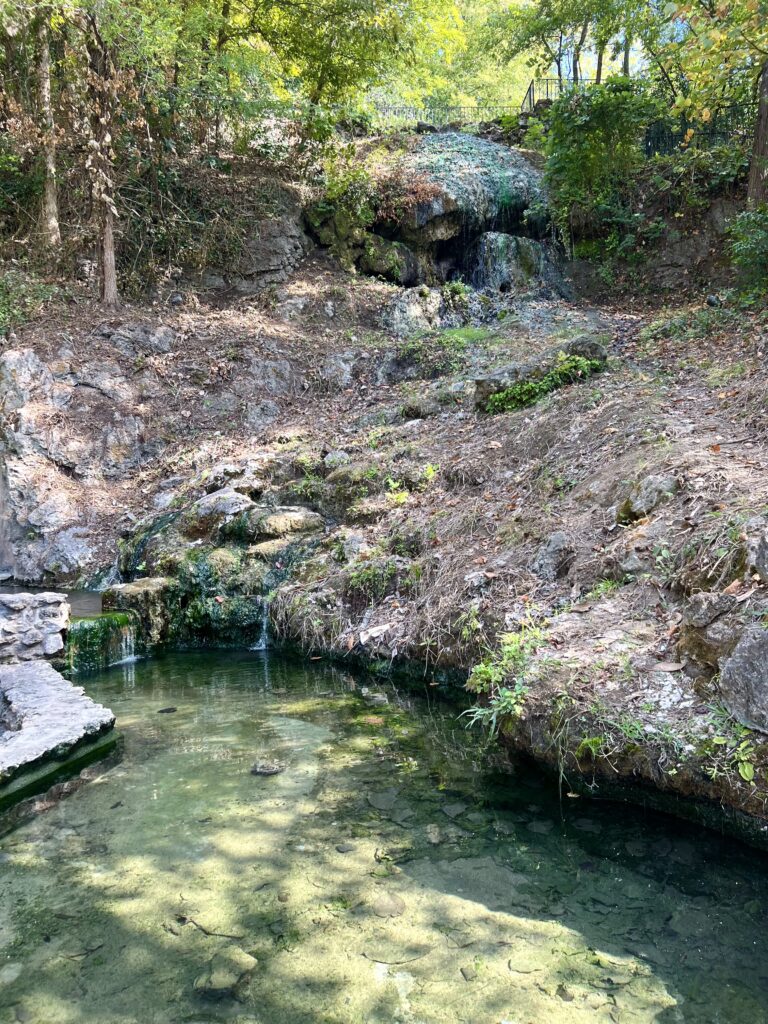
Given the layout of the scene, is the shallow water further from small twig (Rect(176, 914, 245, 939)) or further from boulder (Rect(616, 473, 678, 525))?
boulder (Rect(616, 473, 678, 525))

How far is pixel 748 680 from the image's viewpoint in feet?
11.6

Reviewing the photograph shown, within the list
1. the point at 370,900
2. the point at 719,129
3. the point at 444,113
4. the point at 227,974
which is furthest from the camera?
the point at 444,113

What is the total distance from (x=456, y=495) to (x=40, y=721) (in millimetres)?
4524

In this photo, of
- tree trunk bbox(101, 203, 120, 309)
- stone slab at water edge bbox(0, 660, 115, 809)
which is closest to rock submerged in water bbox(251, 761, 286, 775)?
stone slab at water edge bbox(0, 660, 115, 809)

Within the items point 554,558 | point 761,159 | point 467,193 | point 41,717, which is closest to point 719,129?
point 761,159

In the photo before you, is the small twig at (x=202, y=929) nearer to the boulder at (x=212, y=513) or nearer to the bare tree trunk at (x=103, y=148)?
the boulder at (x=212, y=513)

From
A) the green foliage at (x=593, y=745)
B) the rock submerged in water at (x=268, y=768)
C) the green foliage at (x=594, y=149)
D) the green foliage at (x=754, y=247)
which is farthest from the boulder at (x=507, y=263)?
the green foliage at (x=593, y=745)

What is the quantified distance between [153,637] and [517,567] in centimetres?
426

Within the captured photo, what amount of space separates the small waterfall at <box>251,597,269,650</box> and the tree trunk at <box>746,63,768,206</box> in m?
9.66

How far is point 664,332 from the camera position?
35.4ft

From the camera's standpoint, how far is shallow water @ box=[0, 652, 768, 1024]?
2703 mm

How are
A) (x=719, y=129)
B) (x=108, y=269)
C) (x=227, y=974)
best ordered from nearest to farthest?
(x=227, y=974) → (x=108, y=269) → (x=719, y=129)

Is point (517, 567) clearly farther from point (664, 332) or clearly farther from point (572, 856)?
point (664, 332)

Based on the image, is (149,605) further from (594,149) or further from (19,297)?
(594,149)
